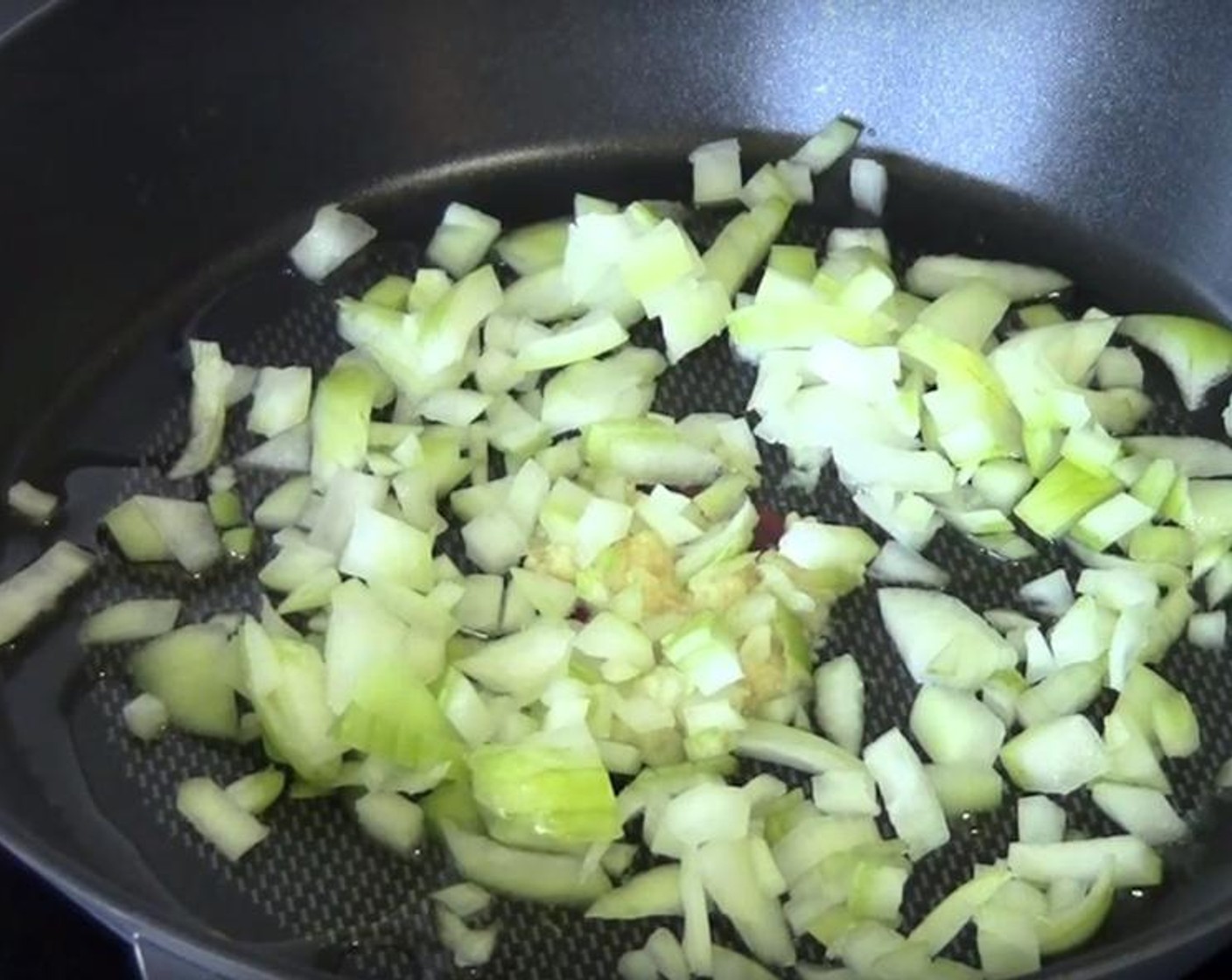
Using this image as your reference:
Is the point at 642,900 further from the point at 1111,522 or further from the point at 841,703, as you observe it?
the point at 1111,522

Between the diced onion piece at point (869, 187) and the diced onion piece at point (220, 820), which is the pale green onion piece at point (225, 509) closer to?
the diced onion piece at point (220, 820)

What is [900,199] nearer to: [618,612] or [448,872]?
[618,612]

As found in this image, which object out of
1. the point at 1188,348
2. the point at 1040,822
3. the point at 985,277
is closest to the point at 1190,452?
the point at 1188,348

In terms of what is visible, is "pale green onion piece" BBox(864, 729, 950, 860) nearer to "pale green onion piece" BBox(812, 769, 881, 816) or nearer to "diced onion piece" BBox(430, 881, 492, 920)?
"pale green onion piece" BBox(812, 769, 881, 816)

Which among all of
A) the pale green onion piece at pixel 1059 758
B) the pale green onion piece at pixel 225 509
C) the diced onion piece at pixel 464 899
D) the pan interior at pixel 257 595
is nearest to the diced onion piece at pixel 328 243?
the pan interior at pixel 257 595

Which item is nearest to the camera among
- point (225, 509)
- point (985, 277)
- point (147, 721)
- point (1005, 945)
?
point (1005, 945)

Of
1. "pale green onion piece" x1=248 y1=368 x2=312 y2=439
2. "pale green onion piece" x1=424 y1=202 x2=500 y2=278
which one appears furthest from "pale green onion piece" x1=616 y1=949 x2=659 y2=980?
"pale green onion piece" x1=424 y1=202 x2=500 y2=278
